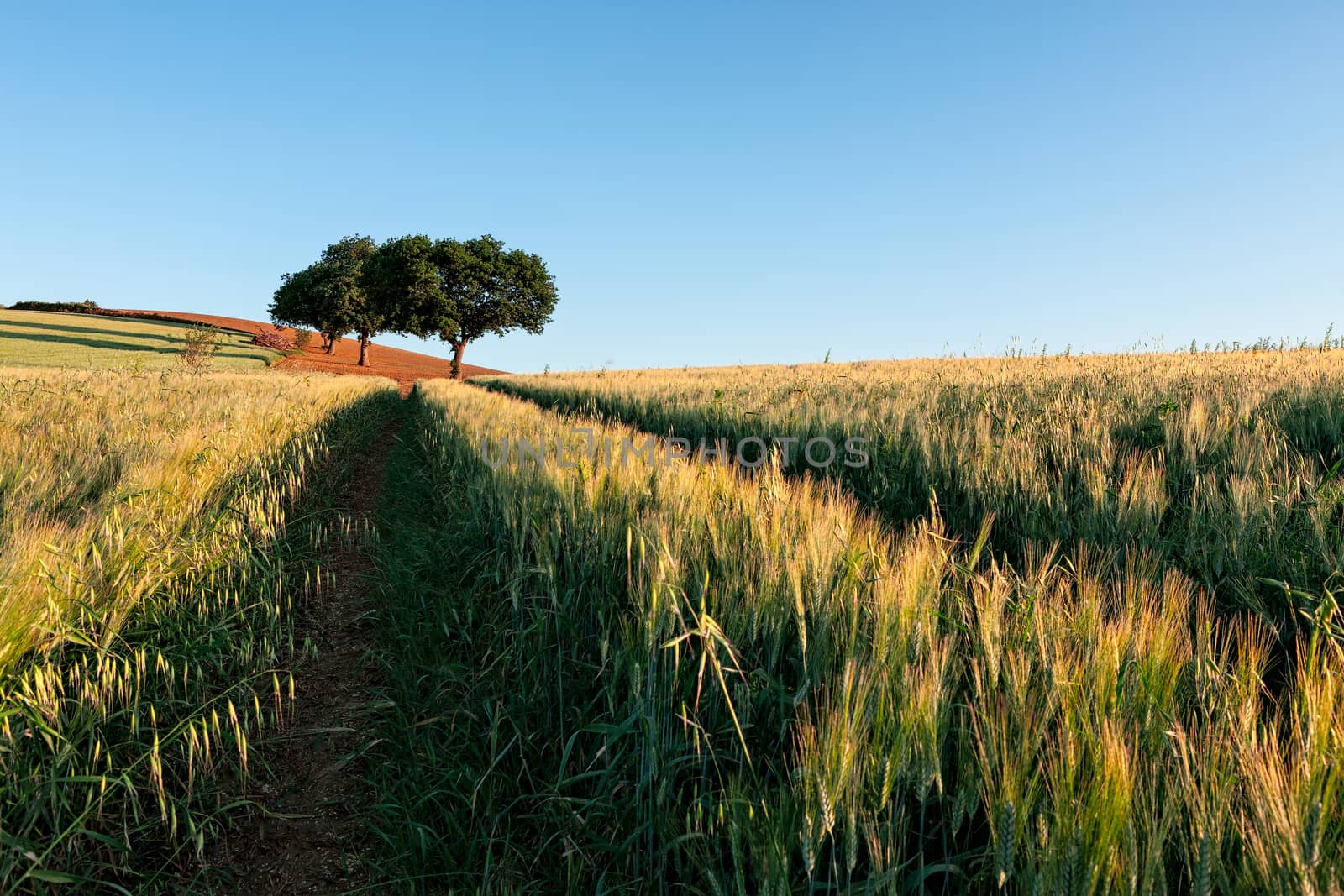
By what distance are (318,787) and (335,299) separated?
172 ft

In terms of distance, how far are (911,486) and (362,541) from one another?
460cm

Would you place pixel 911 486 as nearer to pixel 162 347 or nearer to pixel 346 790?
pixel 346 790

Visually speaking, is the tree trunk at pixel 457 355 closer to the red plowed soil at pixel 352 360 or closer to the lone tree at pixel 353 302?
the red plowed soil at pixel 352 360

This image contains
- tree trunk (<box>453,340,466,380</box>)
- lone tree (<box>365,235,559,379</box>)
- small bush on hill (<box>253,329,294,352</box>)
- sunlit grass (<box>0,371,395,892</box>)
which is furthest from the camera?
small bush on hill (<box>253,329,294,352</box>)

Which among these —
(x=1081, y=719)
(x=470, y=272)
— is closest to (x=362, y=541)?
(x=1081, y=719)

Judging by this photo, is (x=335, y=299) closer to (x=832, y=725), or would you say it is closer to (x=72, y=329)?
(x=72, y=329)

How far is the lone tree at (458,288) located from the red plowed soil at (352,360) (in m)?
4.03

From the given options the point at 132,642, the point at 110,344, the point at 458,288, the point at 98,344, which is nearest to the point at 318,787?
the point at 132,642

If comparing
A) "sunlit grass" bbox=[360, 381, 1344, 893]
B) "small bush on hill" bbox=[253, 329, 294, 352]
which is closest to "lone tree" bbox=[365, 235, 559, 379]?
"small bush on hill" bbox=[253, 329, 294, 352]

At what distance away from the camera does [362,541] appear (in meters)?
5.59

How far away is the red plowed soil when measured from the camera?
147ft

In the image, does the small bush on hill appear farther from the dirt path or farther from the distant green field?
the dirt path

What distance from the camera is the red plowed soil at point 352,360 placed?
4491 cm

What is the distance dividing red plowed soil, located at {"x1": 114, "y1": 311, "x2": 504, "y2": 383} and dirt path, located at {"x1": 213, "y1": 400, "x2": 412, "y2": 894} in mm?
36705
